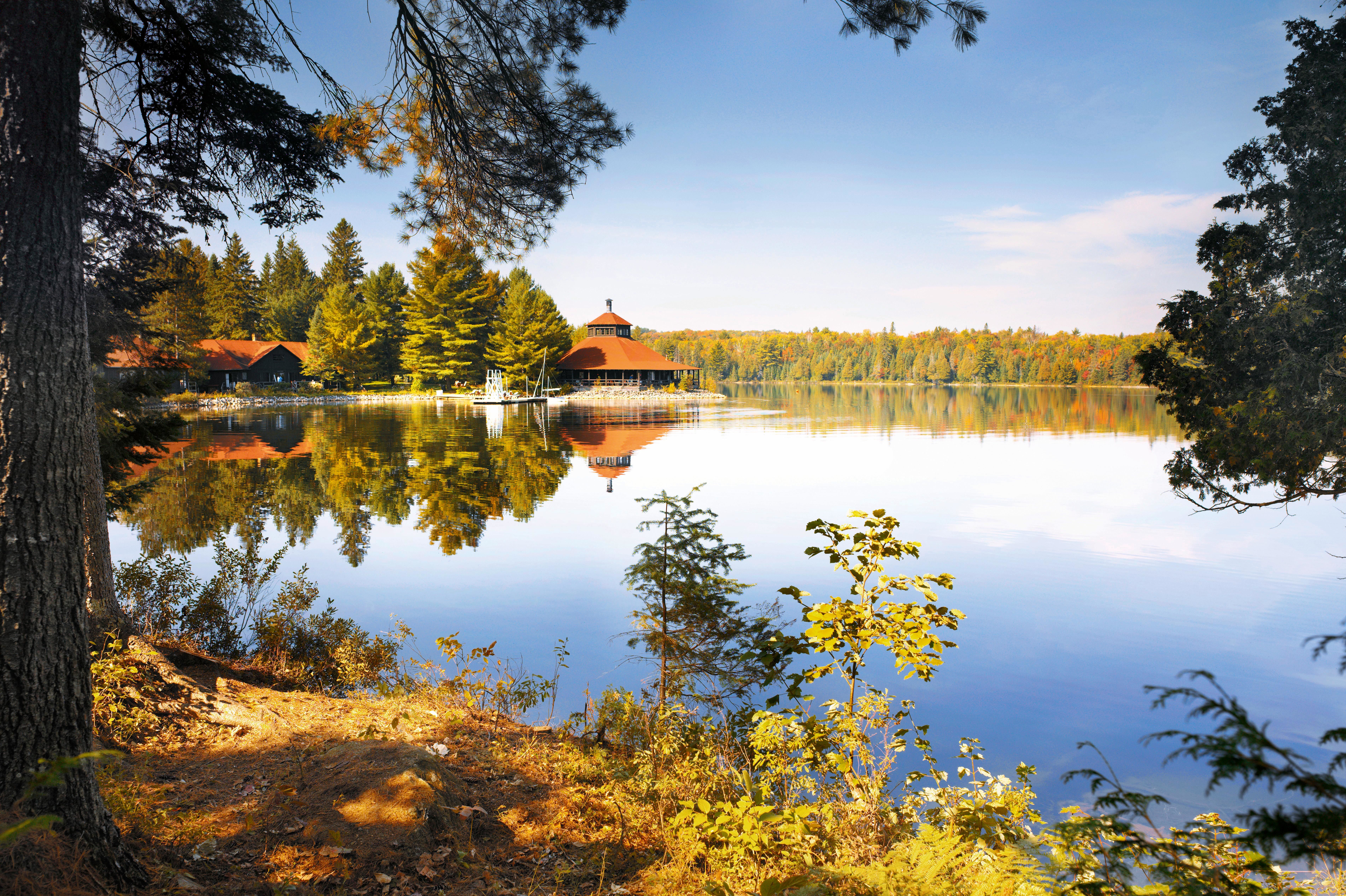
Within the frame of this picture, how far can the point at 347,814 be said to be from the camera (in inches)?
148

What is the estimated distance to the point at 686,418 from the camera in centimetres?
4216

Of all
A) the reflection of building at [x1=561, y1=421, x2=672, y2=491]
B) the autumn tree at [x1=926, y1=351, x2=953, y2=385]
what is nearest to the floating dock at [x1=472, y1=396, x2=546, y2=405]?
the reflection of building at [x1=561, y1=421, x2=672, y2=491]

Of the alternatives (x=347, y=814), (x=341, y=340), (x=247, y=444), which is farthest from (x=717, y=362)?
(x=347, y=814)

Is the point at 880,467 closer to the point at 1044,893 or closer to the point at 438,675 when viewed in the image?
the point at 438,675

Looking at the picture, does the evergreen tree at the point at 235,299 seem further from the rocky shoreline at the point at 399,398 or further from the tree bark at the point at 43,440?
the tree bark at the point at 43,440

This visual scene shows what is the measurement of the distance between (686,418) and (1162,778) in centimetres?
3602

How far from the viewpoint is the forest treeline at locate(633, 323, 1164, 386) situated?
4483 inches

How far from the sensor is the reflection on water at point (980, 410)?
3997 cm

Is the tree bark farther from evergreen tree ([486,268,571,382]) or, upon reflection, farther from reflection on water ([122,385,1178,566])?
evergreen tree ([486,268,571,382])

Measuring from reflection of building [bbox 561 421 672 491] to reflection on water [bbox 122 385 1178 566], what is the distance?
0.42ft

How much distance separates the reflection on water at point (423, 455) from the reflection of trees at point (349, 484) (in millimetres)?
61

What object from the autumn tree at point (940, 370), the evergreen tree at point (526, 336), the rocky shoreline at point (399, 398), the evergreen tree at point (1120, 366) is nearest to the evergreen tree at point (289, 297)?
the rocky shoreline at point (399, 398)

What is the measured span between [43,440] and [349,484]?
17.0 meters

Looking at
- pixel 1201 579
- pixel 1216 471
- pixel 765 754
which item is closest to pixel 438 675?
pixel 765 754
